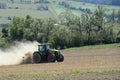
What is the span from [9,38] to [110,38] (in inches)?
1049

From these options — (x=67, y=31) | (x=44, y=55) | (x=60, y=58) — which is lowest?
(x=67, y=31)

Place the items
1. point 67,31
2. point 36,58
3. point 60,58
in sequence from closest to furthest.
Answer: point 36,58 → point 60,58 → point 67,31

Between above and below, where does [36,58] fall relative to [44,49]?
below

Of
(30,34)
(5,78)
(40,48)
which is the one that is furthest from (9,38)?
(5,78)

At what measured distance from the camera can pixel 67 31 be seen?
9350 centimetres

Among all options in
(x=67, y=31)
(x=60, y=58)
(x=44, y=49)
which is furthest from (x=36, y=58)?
(x=67, y=31)

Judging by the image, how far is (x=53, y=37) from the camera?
298 ft

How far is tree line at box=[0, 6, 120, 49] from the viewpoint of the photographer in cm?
8944

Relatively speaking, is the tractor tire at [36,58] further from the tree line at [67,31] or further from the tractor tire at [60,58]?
the tree line at [67,31]

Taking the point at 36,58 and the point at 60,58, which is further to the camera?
the point at 60,58

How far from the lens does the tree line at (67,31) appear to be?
89.4 metres

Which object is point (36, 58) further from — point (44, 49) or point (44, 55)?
point (44, 49)

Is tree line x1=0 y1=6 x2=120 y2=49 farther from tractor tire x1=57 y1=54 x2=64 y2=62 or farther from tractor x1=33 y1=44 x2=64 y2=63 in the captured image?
tractor x1=33 y1=44 x2=64 y2=63

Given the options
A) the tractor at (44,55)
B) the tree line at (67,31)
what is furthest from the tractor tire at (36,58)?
the tree line at (67,31)
